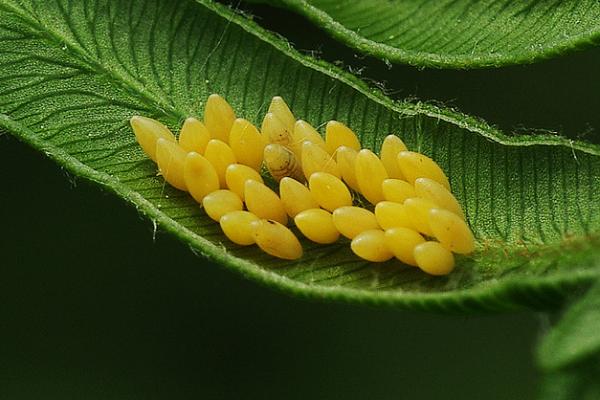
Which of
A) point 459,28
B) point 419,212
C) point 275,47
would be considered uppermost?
point 459,28

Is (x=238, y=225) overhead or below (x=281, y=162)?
below

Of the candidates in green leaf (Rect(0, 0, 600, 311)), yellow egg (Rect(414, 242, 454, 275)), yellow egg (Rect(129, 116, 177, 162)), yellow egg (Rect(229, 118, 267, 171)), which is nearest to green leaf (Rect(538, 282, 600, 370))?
green leaf (Rect(0, 0, 600, 311))

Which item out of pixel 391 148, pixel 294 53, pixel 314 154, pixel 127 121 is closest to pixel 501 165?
pixel 391 148

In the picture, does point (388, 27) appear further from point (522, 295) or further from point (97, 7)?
point (522, 295)

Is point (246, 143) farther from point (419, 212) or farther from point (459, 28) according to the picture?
point (459, 28)

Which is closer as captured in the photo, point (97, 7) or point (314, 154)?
point (314, 154)

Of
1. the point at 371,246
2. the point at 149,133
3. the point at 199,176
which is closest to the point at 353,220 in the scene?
the point at 371,246
